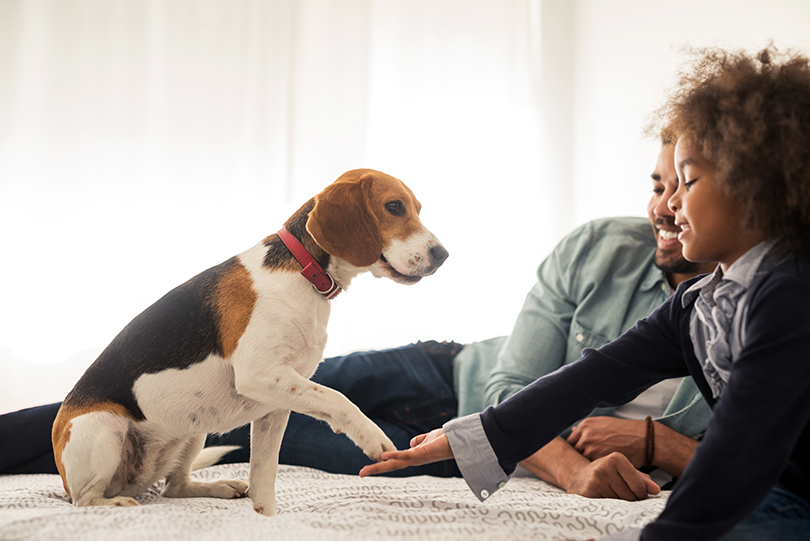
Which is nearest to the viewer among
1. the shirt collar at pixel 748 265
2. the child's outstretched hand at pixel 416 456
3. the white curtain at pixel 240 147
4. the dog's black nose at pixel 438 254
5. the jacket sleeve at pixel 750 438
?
the jacket sleeve at pixel 750 438

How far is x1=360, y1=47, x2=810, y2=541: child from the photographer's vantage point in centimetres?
62

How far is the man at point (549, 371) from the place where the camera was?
4.74ft

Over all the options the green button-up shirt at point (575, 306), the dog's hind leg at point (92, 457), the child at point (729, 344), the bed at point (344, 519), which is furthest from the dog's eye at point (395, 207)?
the green button-up shirt at point (575, 306)

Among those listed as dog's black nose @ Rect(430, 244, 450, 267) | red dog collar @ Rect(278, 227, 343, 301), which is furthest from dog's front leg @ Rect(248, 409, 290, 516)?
dog's black nose @ Rect(430, 244, 450, 267)

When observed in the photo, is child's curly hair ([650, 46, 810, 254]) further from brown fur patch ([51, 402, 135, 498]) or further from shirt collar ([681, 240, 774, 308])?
brown fur patch ([51, 402, 135, 498])

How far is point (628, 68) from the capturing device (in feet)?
9.04

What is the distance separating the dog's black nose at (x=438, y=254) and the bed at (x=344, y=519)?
454 millimetres

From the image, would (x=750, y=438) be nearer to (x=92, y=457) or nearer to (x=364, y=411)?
(x=92, y=457)

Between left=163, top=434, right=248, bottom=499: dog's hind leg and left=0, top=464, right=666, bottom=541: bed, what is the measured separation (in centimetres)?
7

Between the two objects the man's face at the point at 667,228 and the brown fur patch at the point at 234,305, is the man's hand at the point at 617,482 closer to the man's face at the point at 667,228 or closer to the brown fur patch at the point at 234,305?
the man's face at the point at 667,228

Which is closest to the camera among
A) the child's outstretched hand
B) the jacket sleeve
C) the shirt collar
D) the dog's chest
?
the jacket sleeve

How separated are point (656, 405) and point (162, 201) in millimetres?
2353

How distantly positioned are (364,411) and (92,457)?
0.94 metres

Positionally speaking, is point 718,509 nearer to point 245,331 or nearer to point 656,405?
point 245,331
